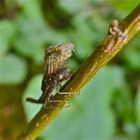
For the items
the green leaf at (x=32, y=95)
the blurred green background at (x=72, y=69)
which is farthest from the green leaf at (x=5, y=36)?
the green leaf at (x=32, y=95)

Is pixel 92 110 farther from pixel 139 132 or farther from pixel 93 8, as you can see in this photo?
pixel 93 8

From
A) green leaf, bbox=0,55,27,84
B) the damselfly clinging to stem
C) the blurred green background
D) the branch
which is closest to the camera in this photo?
the branch

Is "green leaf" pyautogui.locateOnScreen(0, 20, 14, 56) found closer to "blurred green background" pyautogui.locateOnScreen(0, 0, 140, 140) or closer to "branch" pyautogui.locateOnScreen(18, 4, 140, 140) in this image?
"blurred green background" pyautogui.locateOnScreen(0, 0, 140, 140)

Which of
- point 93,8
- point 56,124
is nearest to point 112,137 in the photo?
point 56,124

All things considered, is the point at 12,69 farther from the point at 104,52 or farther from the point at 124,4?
the point at 104,52

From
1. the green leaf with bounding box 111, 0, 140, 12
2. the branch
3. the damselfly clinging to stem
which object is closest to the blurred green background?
the green leaf with bounding box 111, 0, 140, 12

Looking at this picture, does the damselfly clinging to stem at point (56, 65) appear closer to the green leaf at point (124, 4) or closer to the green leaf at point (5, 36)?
the green leaf at point (124, 4)

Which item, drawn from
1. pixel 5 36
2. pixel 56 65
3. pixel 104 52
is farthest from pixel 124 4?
pixel 104 52

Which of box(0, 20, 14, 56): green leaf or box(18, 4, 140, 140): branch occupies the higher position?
box(0, 20, 14, 56): green leaf
